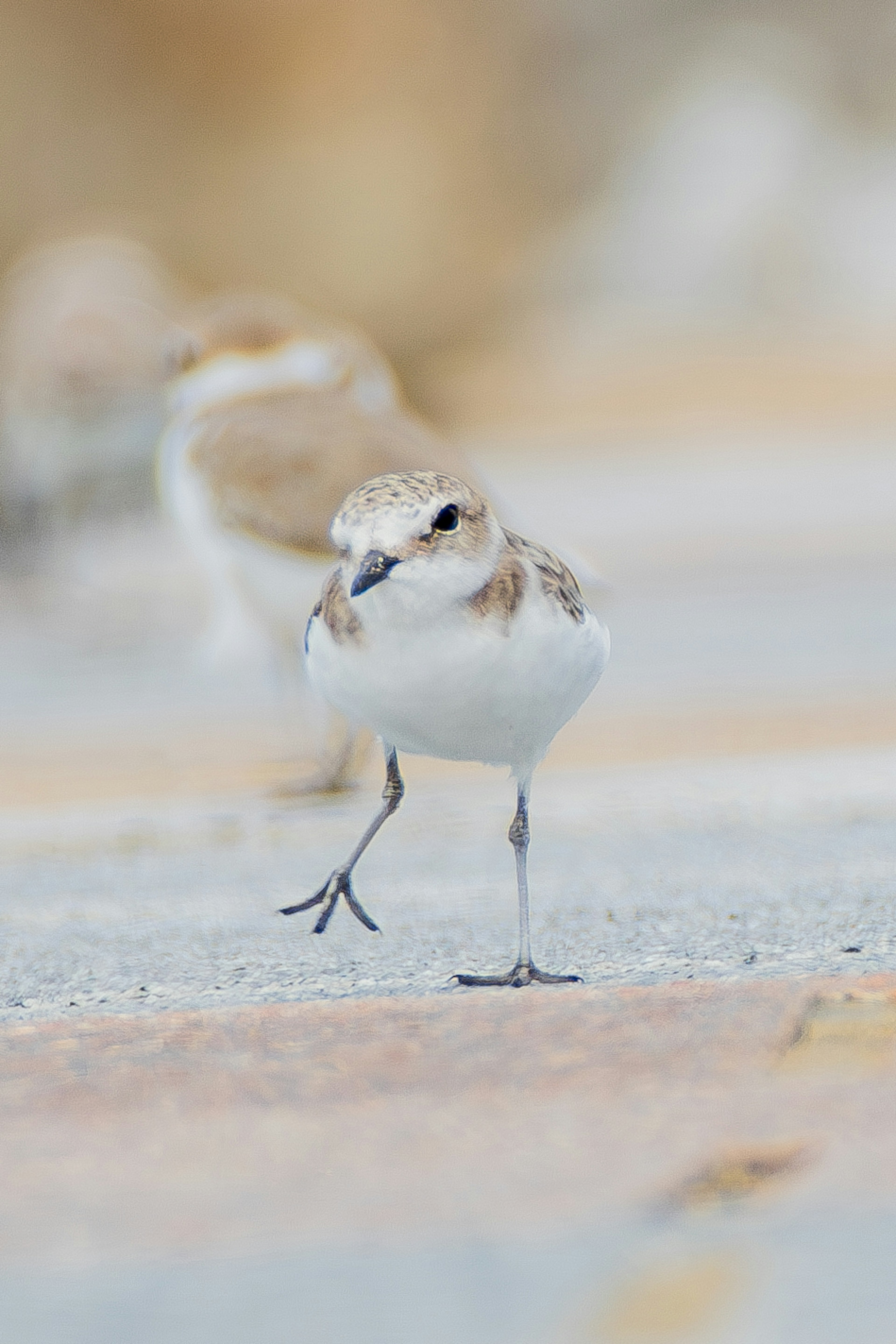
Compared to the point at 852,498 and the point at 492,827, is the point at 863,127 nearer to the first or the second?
the point at 852,498

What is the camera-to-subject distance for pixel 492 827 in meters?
3.04

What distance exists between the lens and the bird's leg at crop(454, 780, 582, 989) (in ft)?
6.97

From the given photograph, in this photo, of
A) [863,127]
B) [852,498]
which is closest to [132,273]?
[852,498]

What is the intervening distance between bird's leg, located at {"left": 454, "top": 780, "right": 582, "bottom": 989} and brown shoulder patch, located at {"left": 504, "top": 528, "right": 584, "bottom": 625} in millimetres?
251

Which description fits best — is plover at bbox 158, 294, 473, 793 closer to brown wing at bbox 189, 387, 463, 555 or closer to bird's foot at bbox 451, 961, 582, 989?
brown wing at bbox 189, 387, 463, 555

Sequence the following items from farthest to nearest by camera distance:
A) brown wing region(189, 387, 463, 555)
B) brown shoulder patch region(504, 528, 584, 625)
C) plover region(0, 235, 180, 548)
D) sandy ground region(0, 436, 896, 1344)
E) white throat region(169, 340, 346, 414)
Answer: plover region(0, 235, 180, 548) < white throat region(169, 340, 346, 414) < brown wing region(189, 387, 463, 555) < brown shoulder patch region(504, 528, 584, 625) < sandy ground region(0, 436, 896, 1344)

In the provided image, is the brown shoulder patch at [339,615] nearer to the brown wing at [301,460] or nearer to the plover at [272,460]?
the plover at [272,460]

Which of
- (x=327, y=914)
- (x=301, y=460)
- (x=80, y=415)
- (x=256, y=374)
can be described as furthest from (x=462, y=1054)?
(x=80, y=415)

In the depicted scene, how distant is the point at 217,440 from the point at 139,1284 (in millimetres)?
2341

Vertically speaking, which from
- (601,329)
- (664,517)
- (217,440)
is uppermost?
(601,329)

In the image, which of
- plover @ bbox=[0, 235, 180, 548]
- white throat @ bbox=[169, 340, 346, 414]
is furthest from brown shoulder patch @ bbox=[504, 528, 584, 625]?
plover @ bbox=[0, 235, 180, 548]

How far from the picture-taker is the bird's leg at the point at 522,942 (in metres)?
2.12

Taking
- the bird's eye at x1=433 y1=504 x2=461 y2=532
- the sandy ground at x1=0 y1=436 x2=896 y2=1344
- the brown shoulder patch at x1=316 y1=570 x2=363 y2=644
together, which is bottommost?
the sandy ground at x1=0 y1=436 x2=896 y2=1344

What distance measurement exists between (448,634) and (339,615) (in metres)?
0.14
